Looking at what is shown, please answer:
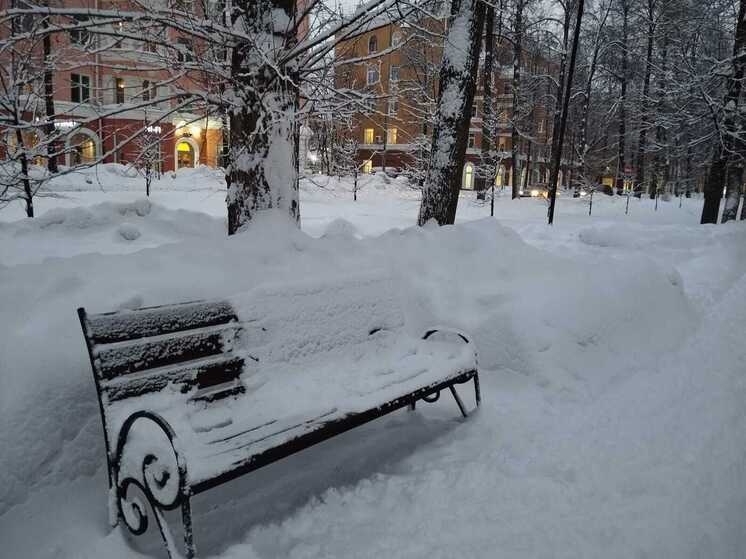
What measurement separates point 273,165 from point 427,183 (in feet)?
11.0

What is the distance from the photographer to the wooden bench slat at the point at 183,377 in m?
2.57

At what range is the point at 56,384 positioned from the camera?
2.86 metres

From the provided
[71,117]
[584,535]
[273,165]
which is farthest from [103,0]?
[584,535]

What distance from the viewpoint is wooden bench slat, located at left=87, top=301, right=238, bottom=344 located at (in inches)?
99.0

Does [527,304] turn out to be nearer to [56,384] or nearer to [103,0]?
[56,384]

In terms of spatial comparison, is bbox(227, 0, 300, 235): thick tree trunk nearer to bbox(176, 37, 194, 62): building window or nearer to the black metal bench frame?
bbox(176, 37, 194, 62): building window

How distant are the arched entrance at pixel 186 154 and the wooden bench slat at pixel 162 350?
41.8 metres

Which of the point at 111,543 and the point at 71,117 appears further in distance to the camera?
the point at 71,117

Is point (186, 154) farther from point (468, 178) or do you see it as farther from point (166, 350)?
point (166, 350)

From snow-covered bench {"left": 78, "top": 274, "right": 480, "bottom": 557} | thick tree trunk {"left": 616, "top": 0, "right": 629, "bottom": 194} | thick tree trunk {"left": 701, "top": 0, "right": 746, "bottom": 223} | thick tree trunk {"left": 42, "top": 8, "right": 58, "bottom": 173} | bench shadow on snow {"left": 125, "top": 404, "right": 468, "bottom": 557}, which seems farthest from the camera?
thick tree trunk {"left": 616, "top": 0, "right": 629, "bottom": 194}

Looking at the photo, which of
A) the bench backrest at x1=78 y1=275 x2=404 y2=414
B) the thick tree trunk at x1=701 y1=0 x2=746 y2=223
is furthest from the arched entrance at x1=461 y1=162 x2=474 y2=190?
the bench backrest at x1=78 y1=275 x2=404 y2=414

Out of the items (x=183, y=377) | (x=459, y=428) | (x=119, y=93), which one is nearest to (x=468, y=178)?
(x=119, y=93)

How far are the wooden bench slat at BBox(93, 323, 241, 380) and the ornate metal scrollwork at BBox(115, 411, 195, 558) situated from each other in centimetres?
31

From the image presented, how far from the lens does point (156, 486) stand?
2.34m
